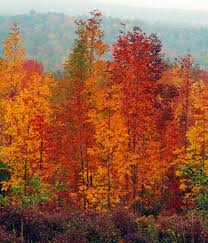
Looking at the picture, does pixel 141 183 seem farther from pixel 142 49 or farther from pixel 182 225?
pixel 182 225

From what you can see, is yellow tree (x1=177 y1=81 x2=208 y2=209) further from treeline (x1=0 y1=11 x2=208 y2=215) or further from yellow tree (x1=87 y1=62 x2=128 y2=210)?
yellow tree (x1=87 y1=62 x2=128 y2=210)

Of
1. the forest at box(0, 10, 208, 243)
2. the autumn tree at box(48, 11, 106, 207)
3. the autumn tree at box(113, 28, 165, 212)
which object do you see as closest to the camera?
the forest at box(0, 10, 208, 243)

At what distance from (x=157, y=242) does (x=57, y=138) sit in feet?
57.9

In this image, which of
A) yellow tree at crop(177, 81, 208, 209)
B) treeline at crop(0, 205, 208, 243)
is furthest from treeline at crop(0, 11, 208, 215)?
treeline at crop(0, 205, 208, 243)

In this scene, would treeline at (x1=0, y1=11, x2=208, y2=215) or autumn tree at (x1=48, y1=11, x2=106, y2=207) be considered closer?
treeline at (x1=0, y1=11, x2=208, y2=215)

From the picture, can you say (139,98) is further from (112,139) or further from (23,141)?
(23,141)

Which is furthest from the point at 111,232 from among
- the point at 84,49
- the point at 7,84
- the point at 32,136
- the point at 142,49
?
the point at 7,84

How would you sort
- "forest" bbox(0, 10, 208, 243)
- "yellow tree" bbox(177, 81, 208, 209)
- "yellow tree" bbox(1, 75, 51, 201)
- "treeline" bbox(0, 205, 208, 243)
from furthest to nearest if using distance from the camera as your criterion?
"forest" bbox(0, 10, 208, 243) → "yellow tree" bbox(1, 75, 51, 201) → "yellow tree" bbox(177, 81, 208, 209) → "treeline" bbox(0, 205, 208, 243)

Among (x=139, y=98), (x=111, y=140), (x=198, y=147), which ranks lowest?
(x=198, y=147)

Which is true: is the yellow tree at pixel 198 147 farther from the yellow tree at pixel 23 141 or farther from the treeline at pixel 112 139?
the yellow tree at pixel 23 141

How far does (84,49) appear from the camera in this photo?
1329 inches

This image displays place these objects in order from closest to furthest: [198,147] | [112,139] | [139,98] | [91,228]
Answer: [91,228]
[112,139]
[198,147]
[139,98]

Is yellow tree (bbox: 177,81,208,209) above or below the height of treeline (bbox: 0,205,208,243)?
above

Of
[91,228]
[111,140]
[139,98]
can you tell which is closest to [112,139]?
[111,140]
